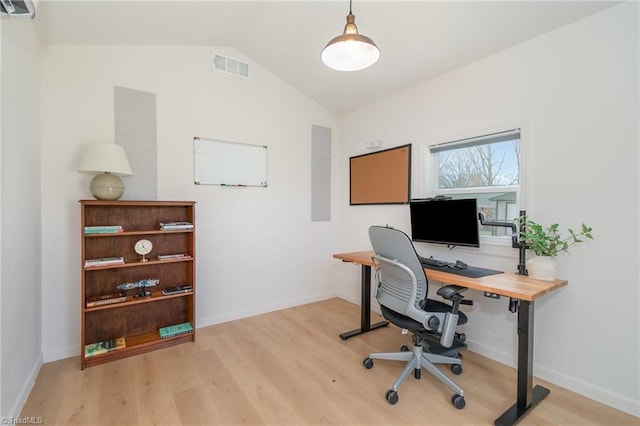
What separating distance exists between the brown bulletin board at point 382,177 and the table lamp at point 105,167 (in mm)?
2517

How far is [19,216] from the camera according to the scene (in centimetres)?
188

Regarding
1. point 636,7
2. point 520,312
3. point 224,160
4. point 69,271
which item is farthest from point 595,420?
point 69,271

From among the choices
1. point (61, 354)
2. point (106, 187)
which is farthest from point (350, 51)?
point (61, 354)

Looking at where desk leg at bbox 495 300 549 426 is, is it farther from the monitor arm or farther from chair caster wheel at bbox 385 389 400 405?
chair caster wheel at bbox 385 389 400 405

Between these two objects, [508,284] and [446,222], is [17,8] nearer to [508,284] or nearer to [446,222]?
[446,222]

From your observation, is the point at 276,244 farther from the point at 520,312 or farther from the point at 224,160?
the point at 520,312

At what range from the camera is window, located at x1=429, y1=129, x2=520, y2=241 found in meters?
2.45

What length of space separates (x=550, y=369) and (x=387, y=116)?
279 centimetres

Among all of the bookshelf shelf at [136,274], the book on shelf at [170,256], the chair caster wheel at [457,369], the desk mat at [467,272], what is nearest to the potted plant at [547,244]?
the desk mat at [467,272]

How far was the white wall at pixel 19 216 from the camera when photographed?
65.1 inches

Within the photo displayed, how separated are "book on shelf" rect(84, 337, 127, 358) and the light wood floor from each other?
12 centimetres

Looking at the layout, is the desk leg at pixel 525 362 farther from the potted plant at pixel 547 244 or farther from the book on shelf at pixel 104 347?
the book on shelf at pixel 104 347

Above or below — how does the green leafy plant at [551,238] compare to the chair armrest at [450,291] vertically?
above

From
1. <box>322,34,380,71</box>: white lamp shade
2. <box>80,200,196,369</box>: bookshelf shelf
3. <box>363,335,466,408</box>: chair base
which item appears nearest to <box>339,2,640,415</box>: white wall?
<box>363,335,466,408</box>: chair base
